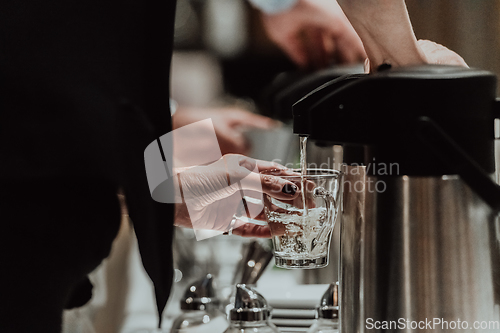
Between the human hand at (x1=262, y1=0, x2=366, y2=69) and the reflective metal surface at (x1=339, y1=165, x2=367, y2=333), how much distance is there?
1.87ft

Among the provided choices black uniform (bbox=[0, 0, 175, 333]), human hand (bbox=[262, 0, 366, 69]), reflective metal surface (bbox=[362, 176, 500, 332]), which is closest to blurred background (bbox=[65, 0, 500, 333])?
human hand (bbox=[262, 0, 366, 69])

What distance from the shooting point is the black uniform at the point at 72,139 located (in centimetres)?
62

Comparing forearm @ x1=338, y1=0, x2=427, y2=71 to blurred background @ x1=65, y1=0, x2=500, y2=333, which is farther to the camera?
blurred background @ x1=65, y1=0, x2=500, y2=333

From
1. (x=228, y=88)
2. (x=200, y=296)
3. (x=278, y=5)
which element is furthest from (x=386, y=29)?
(x=228, y=88)

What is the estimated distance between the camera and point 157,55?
64cm

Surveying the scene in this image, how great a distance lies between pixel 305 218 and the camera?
0.59 metres

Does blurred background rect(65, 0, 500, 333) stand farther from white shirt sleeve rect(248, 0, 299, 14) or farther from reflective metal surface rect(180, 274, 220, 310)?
white shirt sleeve rect(248, 0, 299, 14)

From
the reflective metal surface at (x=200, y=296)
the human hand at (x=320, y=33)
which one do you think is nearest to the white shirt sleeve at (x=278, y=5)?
the human hand at (x=320, y=33)

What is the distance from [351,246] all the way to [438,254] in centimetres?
9

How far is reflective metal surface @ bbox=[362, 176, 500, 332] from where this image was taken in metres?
0.51

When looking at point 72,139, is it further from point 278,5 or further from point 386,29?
point 278,5

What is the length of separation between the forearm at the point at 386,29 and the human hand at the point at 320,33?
55 centimetres

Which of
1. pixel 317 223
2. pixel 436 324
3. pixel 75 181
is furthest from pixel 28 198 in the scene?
pixel 436 324

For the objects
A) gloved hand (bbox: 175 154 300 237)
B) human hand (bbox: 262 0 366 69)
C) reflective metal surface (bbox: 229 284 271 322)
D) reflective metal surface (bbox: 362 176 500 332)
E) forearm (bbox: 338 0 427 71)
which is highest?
human hand (bbox: 262 0 366 69)
